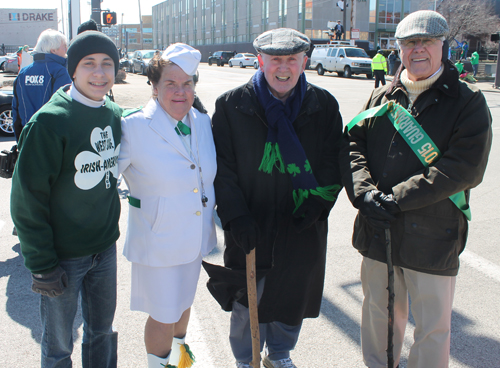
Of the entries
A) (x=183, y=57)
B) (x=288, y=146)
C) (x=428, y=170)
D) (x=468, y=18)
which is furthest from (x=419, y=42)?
(x=468, y=18)

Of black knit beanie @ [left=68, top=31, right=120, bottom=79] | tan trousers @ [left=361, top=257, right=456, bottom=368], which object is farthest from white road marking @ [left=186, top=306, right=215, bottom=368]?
black knit beanie @ [left=68, top=31, right=120, bottom=79]

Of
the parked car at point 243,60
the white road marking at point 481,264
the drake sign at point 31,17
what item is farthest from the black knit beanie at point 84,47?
the drake sign at point 31,17

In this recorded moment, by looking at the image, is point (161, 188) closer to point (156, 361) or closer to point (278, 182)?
point (278, 182)

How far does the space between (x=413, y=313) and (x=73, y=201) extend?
72.3 inches

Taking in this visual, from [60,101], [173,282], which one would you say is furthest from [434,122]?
[60,101]

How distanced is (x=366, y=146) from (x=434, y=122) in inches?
15.7

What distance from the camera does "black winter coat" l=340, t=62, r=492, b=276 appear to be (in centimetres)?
211

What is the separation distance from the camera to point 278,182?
8.20ft

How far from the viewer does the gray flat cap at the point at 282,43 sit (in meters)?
2.32

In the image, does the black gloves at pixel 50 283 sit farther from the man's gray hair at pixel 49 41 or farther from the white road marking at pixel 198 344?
the man's gray hair at pixel 49 41

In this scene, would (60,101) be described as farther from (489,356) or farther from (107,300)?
(489,356)

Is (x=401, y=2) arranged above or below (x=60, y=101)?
above

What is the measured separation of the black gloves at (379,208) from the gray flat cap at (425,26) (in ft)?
2.66

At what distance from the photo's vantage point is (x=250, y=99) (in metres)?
2.46
